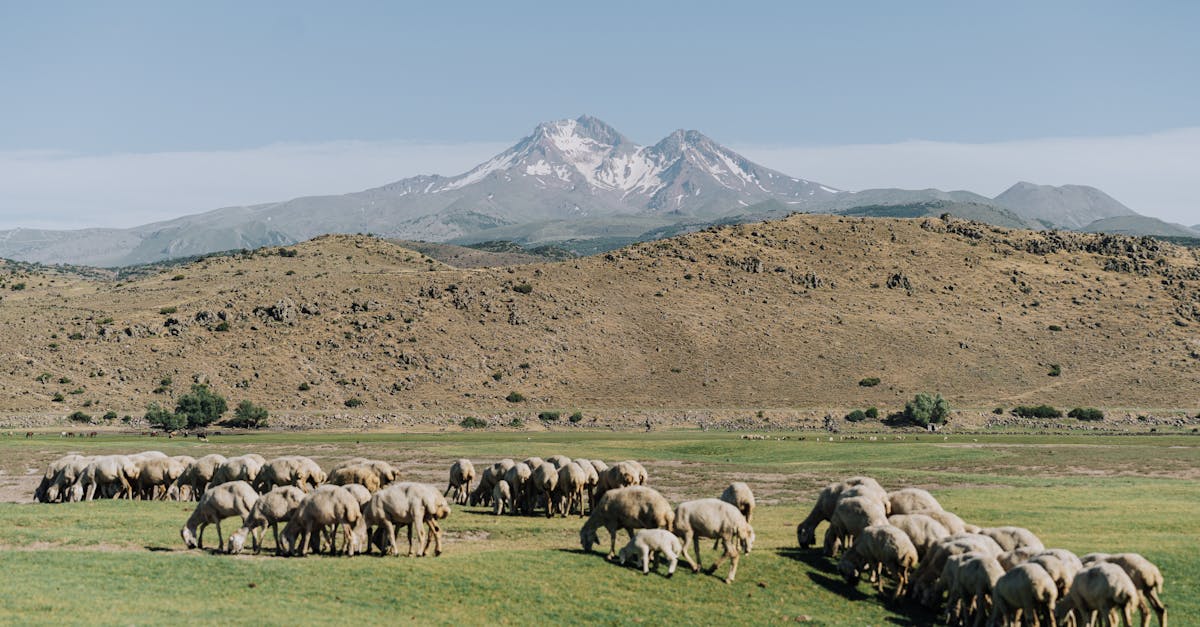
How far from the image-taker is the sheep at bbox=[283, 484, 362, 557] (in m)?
28.3

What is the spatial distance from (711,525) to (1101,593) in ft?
31.9

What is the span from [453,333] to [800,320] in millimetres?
47381

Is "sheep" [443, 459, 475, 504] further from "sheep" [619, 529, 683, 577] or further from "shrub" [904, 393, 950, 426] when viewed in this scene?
"shrub" [904, 393, 950, 426]

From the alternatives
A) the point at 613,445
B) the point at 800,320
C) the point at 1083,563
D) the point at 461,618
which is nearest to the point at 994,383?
the point at 800,320

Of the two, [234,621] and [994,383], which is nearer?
[234,621]

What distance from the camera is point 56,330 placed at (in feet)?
409

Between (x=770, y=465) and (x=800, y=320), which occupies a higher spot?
(x=800, y=320)

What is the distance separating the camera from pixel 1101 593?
22.5 m

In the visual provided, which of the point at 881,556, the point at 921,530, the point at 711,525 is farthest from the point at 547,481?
the point at 921,530

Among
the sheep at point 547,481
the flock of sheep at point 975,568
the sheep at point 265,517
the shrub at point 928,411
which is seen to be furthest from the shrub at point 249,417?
the flock of sheep at point 975,568

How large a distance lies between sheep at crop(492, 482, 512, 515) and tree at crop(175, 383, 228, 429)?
217 ft

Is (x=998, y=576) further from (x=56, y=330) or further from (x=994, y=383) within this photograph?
(x=56, y=330)

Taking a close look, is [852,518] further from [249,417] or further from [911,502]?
[249,417]

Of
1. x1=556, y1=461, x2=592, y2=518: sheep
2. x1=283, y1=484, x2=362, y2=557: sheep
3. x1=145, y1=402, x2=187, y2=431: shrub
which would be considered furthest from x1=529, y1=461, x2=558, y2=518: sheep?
x1=145, y1=402, x2=187, y2=431: shrub
